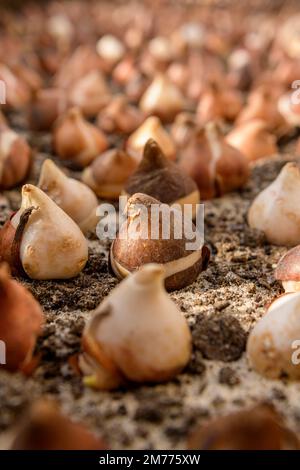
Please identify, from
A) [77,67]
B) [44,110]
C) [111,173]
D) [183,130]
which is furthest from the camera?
[77,67]

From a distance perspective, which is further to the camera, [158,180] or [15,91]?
[15,91]

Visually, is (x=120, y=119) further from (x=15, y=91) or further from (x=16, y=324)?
(x=16, y=324)

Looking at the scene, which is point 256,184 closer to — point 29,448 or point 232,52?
point 29,448

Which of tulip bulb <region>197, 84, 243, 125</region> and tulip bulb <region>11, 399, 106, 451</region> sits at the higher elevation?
tulip bulb <region>11, 399, 106, 451</region>

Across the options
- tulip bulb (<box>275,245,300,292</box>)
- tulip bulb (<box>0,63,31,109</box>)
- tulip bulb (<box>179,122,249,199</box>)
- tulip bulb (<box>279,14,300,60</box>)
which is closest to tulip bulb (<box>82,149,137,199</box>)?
tulip bulb (<box>179,122,249,199</box>)

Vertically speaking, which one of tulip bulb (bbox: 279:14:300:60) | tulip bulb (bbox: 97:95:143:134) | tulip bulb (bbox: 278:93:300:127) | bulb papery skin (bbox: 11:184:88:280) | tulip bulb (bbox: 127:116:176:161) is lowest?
tulip bulb (bbox: 279:14:300:60)

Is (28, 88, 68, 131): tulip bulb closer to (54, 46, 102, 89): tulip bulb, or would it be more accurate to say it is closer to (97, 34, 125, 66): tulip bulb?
(54, 46, 102, 89): tulip bulb

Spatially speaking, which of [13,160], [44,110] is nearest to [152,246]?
[13,160]

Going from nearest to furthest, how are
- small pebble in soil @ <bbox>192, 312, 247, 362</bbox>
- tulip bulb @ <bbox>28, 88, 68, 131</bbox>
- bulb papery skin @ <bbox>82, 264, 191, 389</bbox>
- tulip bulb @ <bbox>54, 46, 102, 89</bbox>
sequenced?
bulb papery skin @ <bbox>82, 264, 191, 389</bbox> → small pebble in soil @ <bbox>192, 312, 247, 362</bbox> → tulip bulb @ <bbox>28, 88, 68, 131</bbox> → tulip bulb @ <bbox>54, 46, 102, 89</bbox>
